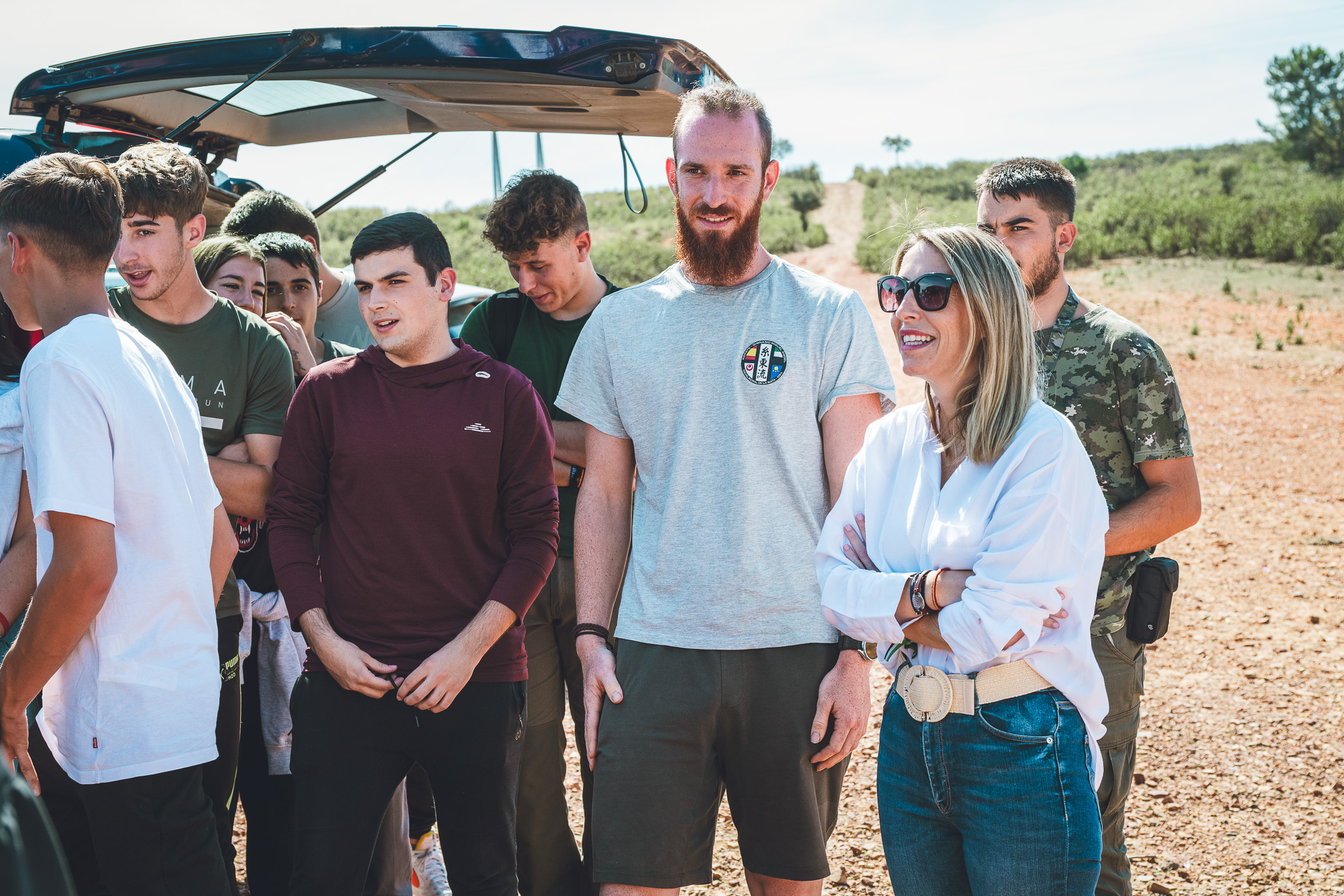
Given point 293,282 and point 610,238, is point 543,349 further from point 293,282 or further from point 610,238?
point 610,238

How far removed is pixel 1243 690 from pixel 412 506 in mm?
5243

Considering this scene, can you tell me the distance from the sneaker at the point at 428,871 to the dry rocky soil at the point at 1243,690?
2.24 feet

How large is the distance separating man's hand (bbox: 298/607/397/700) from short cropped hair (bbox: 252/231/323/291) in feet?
5.81

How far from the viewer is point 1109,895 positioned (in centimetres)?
319

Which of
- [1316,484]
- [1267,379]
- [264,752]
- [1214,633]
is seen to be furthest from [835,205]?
[264,752]

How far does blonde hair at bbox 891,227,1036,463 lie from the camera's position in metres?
2.29

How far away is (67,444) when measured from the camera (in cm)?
220

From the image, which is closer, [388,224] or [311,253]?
[388,224]

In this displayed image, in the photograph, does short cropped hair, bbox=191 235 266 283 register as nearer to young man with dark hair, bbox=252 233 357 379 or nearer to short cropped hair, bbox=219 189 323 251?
young man with dark hair, bbox=252 233 357 379

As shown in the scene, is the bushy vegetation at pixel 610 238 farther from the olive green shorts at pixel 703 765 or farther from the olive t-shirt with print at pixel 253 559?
the olive green shorts at pixel 703 765

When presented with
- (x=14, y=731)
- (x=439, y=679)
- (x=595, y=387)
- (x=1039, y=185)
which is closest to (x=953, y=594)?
(x=595, y=387)

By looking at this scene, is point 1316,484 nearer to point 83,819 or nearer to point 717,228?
point 717,228

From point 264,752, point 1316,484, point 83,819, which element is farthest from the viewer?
point 1316,484

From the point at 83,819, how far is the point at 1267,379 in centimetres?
1754
